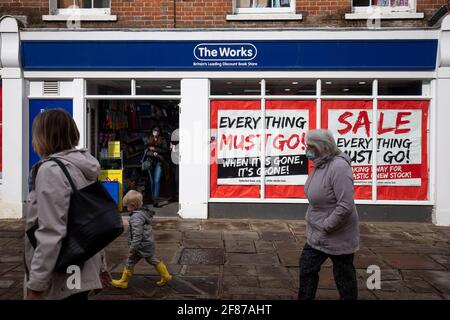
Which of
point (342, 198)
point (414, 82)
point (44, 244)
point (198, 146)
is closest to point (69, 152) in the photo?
point (44, 244)

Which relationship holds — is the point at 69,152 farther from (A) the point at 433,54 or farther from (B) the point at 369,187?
(A) the point at 433,54

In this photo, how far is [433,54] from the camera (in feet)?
30.8

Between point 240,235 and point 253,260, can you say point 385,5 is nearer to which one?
point 240,235

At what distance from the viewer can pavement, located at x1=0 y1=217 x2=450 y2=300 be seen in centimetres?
539

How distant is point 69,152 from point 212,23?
295 inches

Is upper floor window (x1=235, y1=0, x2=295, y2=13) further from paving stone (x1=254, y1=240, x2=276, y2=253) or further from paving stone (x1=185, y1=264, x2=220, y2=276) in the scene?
paving stone (x1=185, y1=264, x2=220, y2=276)

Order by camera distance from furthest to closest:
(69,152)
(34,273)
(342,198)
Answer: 1. (342,198)
2. (69,152)
3. (34,273)

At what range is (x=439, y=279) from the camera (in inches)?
234

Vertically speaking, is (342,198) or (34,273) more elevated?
(342,198)

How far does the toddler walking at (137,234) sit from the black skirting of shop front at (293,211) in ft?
14.1

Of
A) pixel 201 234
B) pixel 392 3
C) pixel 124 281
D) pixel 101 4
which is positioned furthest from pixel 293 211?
pixel 101 4

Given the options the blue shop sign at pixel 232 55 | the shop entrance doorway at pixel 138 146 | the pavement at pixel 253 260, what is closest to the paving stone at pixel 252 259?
the pavement at pixel 253 260

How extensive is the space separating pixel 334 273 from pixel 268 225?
16.7ft

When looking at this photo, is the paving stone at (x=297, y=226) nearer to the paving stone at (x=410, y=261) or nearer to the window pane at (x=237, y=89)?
the paving stone at (x=410, y=261)
